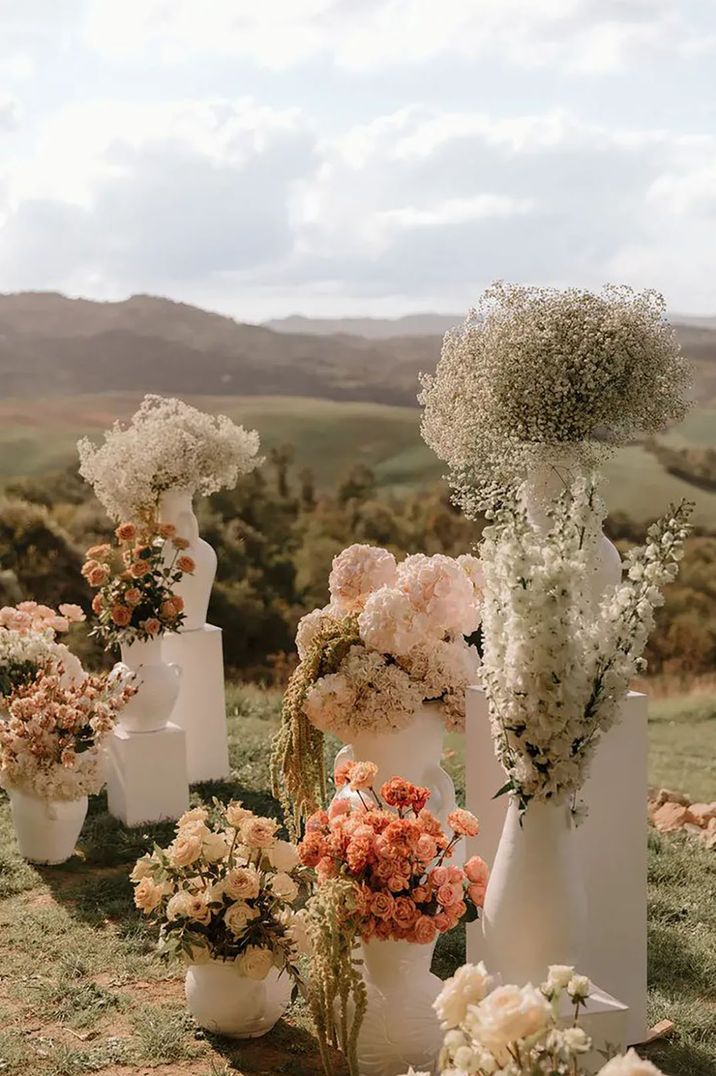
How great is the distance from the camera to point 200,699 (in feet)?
22.4

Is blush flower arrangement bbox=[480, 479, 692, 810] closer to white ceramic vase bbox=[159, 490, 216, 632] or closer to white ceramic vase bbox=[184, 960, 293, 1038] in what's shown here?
white ceramic vase bbox=[184, 960, 293, 1038]

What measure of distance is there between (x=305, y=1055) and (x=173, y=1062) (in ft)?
1.25

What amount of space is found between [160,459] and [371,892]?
357 centimetres

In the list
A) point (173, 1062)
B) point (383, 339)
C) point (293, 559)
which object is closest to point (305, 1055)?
point (173, 1062)

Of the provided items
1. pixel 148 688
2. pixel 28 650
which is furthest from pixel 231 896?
pixel 28 650

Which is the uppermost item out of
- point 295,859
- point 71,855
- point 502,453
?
point 502,453

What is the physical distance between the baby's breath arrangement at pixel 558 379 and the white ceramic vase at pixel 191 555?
317cm

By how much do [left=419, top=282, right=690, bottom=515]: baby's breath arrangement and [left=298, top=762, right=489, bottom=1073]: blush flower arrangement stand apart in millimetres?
876

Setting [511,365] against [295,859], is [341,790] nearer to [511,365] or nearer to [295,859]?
[295,859]

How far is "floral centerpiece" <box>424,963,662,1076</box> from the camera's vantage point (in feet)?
7.41

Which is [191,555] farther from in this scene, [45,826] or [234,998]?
[234,998]

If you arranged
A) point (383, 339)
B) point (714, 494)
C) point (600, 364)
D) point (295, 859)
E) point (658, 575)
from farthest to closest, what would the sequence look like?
point (383, 339), point (714, 494), point (295, 859), point (600, 364), point (658, 575)

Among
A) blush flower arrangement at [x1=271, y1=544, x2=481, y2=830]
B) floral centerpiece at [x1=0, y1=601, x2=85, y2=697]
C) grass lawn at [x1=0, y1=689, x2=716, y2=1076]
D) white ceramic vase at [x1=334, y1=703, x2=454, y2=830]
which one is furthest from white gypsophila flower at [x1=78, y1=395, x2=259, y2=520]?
white ceramic vase at [x1=334, y1=703, x2=454, y2=830]

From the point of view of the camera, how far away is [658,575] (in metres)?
3.06
